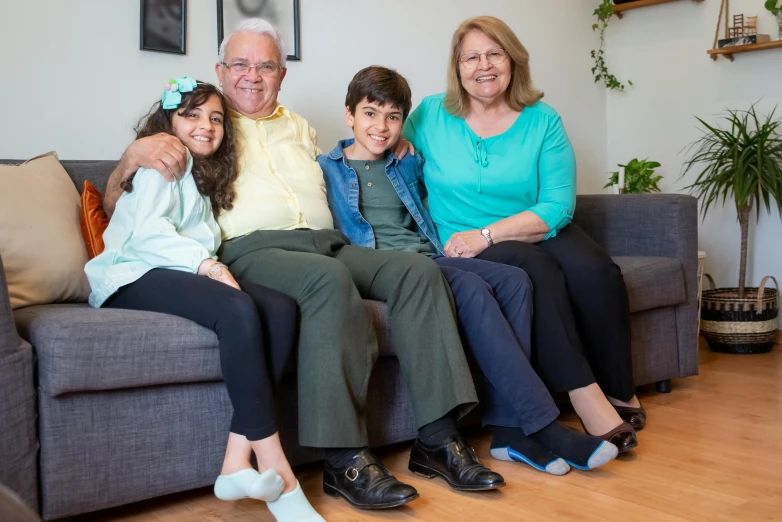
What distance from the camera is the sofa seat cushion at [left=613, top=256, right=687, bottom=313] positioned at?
2.53 meters

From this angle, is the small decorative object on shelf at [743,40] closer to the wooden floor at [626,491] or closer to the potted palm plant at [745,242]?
the potted palm plant at [745,242]

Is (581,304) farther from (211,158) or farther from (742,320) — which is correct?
(742,320)

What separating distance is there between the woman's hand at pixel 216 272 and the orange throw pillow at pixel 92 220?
1.16 ft

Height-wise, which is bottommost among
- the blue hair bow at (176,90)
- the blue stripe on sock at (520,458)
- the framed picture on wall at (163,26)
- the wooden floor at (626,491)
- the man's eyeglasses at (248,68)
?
the wooden floor at (626,491)

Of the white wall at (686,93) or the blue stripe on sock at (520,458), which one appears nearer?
the blue stripe on sock at (520,458)

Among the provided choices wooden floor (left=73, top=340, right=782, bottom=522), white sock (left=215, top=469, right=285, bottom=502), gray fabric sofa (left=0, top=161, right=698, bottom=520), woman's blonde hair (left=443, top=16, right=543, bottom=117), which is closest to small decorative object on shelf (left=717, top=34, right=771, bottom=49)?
woman's blonde hair (left=443, top=16, right=543, bottom=117)

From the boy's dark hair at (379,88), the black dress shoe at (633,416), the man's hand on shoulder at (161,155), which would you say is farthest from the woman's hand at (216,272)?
the black dress shoe at (633,416)

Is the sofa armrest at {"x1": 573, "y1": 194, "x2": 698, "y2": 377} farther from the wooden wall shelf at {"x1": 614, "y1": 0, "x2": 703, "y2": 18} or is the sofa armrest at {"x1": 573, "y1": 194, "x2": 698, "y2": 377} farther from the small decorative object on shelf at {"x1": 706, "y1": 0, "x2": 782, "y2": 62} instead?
the wooden wall shelf at {"x1": 614, "y1": 0, "x2": 703, "y2": 18}

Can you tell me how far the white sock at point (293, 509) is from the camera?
1603mm

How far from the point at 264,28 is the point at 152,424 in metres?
1.09

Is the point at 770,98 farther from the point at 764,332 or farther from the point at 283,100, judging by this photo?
the point at 283,100

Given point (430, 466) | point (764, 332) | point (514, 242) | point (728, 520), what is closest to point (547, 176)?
point (514, 242)

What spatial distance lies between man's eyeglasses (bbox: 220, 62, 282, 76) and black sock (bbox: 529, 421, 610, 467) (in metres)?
1.12

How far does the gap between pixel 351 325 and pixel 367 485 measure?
326 mm
